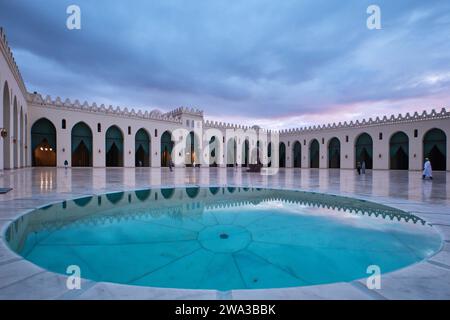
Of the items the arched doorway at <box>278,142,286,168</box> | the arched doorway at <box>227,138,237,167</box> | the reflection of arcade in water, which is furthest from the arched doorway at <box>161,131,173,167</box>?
the reflection of arcade in water

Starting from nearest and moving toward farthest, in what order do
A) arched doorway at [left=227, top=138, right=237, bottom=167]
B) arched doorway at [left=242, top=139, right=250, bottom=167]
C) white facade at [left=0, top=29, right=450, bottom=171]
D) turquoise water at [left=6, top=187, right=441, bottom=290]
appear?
turquoise water at [left=6, top=187, right=441, bottom=290] → white facade at [left=0, top=29, right=450, bottom=171] → arched doorway at [left=227, top=138, right=237, bottom=167] → arched doorway at [left=242, top=139, right=250, bottom=167]

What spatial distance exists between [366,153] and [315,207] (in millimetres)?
25557

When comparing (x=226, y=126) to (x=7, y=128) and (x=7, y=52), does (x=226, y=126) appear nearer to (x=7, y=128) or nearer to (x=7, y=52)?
(x=7, y=128)

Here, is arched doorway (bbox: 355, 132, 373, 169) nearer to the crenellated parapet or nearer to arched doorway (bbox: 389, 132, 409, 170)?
arched doorway (bbox: 389, 132, 409, 170)

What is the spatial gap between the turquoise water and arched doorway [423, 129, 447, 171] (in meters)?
21.6

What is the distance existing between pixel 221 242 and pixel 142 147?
25.3m

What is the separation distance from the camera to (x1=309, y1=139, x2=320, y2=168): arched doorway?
30.9 m

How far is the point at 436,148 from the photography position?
886 inches

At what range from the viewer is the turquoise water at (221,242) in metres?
2.58

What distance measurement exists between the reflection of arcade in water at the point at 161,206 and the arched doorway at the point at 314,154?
24775 mm

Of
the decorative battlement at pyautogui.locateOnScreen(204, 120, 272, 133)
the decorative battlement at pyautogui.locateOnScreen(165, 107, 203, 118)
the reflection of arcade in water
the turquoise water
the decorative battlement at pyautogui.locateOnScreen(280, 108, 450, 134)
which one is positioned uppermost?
the decorative battlement at pyautogui.locateOnScreen(165, 107, 203, 118)

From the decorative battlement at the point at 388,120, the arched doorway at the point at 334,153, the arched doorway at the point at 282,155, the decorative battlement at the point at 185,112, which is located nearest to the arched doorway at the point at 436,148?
the decorative battlement at the point at 388,120

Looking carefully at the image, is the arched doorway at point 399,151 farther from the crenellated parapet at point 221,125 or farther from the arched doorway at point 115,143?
the arched doorway at point 115,143
